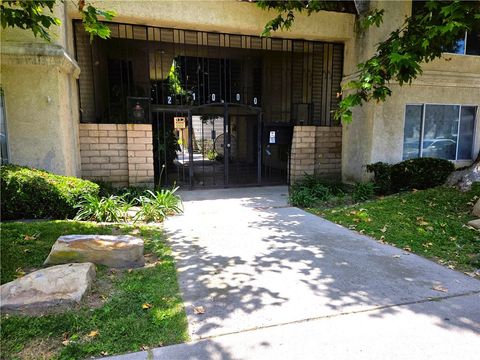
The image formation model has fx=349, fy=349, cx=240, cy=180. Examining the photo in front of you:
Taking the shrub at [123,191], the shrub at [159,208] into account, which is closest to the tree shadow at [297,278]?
the shrub at [159,208]

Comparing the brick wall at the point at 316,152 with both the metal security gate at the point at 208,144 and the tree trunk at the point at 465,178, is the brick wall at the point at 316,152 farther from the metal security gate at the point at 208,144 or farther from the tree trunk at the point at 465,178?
the tree trunk at the point at 465,178

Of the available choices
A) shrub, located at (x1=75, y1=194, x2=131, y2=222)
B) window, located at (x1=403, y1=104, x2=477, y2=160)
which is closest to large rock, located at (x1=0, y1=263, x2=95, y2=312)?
shrub, located at (x1=75, y1=194, x2=131, y2=222)

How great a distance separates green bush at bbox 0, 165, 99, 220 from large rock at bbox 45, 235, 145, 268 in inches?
83.3

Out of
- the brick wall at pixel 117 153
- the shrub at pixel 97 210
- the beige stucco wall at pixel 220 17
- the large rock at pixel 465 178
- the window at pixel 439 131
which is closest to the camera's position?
the shrub at pixel 97 210

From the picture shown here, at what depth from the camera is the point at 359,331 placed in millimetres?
2910

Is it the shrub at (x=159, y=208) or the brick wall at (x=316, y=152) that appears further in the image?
the brick wall at (x=316, y=152)

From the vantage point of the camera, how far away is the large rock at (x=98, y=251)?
13.3 feet

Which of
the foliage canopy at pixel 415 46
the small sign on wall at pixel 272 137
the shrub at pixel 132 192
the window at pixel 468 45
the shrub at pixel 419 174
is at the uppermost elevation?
the window at pixel 468 45

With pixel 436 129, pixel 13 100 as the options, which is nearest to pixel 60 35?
pixel 13 100

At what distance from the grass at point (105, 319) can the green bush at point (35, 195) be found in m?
1.46

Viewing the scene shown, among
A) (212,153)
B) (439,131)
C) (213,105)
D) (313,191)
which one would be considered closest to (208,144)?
(212,153)

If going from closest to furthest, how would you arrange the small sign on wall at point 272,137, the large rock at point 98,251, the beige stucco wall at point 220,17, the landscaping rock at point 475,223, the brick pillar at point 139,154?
the large rock at point 98,251 → the landscaping rock at point 475,223 → the beige stucco wall at point 220,17 → the brick pillar at point 139,154 → the small sign on wall at point 272,137

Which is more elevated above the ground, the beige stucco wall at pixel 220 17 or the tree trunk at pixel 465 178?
the beige stucco wall at pixel 220 17

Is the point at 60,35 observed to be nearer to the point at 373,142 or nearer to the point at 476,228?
the point at 373,142
